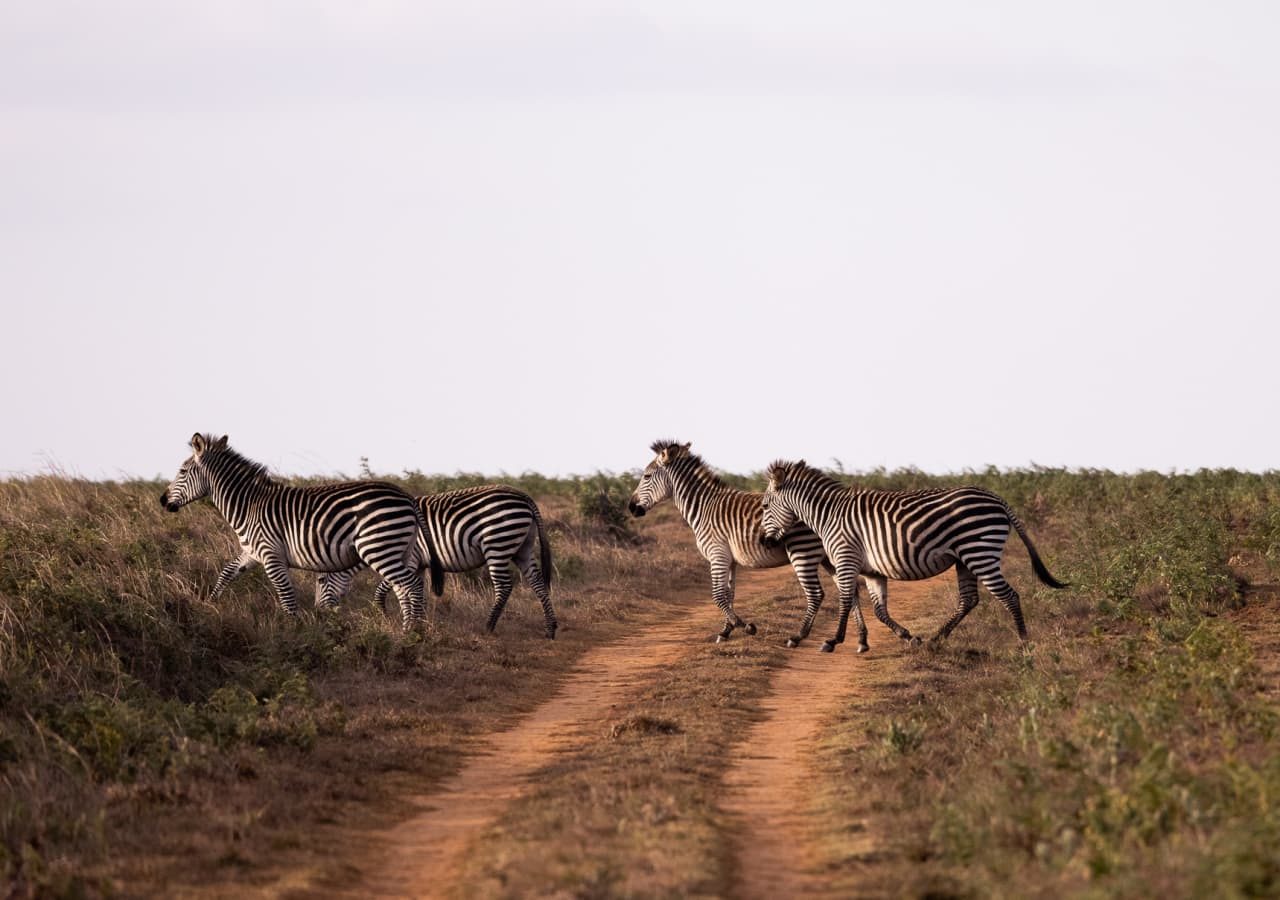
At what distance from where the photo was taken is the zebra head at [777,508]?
19.1 m

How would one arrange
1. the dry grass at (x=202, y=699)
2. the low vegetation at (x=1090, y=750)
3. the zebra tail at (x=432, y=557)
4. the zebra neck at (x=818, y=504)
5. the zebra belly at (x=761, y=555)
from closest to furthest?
1. the low vegetation at (x=1090, y=750)
2. the dry grass at (x=202, y=699)
3. the zebra neck at (x=818, y=504)
4. the zebra tail at (x=432, y=557)
5. the zebra belly at (x=761, y=555)

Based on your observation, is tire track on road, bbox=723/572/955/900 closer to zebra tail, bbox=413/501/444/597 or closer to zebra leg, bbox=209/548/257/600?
zebra tail, bbox=413/501/444/597

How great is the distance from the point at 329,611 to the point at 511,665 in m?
2.35

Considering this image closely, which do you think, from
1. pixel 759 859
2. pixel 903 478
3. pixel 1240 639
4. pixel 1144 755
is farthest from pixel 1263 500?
pixel 759 859

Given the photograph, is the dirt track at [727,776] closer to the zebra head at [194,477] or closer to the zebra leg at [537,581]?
the zebra leg at [537,581]

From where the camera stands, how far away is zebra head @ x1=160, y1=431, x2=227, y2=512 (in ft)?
63.5

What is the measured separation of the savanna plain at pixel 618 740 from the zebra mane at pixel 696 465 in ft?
6.83

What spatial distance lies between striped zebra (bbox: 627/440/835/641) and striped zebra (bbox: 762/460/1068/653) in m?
0.32

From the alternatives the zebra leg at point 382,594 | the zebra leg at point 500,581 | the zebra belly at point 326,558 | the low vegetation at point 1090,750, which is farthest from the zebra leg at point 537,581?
the low vegetation at point 1090,750

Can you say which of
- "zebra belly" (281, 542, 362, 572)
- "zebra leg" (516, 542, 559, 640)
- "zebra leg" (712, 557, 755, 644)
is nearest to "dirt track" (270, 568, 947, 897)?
"zebra leg" (712, 557, 755, 644)

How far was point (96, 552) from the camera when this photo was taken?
1814 cm

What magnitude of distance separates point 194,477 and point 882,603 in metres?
9.13

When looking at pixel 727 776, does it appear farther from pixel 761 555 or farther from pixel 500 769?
pixel 761 555

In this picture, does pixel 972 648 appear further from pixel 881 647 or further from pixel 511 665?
pixel 511 665
